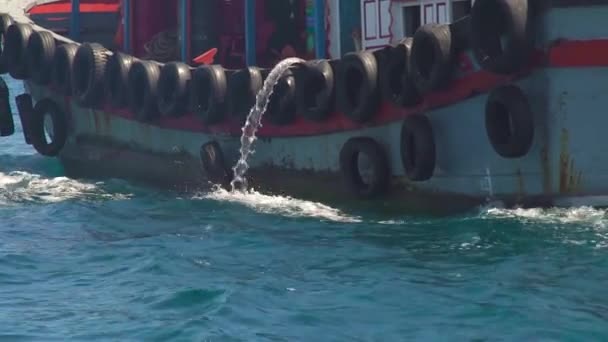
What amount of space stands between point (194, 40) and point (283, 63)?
3522mm

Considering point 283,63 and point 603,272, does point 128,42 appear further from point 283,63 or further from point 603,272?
point 603,272

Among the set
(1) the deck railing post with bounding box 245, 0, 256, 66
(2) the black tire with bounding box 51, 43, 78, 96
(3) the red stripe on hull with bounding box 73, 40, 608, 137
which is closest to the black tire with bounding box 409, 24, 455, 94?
(3) the red stripe on hull with bounding box 73, 40, 608, 137

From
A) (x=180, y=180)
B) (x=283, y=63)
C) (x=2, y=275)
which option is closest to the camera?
(x=2, y=275)

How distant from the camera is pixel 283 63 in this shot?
11.5m

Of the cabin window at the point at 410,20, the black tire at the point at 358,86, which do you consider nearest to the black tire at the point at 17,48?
the cabin window at the point at 410,20

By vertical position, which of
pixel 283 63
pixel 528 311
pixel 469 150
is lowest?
pixel 528 311

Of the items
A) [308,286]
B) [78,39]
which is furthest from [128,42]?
[308,286]

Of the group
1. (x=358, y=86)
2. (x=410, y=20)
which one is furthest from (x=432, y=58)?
(x=410, y=20)

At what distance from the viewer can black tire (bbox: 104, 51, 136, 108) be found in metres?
13.6

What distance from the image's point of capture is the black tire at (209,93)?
12.2m

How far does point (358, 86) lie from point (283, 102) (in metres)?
1.03

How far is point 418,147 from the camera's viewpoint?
394 inches

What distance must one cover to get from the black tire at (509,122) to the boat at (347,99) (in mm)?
12

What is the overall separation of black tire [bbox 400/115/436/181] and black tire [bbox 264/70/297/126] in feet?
5.04
